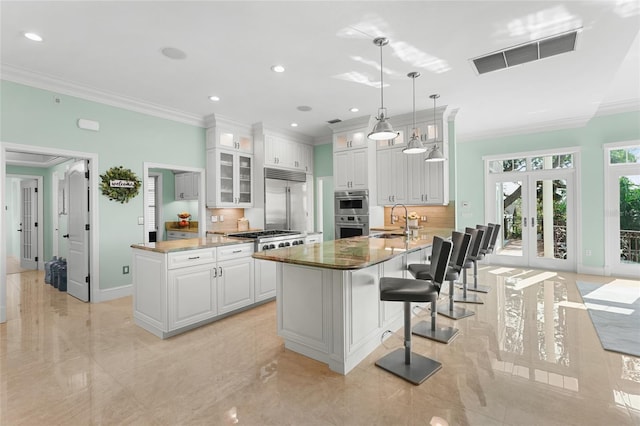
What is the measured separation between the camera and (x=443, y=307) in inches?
155

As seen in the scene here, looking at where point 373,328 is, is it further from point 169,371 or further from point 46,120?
point 46,120

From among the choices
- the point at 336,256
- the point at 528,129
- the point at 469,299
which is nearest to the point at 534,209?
the point at 528,129

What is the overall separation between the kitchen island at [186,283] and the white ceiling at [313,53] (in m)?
2.10

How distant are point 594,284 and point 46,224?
1057 cm

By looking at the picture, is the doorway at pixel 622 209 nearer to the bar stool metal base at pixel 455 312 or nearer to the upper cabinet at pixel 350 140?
the bar stool metal base at pixel 455 312

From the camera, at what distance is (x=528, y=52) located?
3324 mm

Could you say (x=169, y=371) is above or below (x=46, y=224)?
below

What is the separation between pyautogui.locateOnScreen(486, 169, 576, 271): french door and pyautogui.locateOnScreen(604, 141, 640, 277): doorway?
53cm

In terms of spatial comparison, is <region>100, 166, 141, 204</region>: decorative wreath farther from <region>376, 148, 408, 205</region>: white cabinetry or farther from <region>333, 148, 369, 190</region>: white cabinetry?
<region>376, 148, 408, 205</region>: white cabinetry

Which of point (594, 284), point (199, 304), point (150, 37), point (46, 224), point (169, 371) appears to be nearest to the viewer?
point (169, 371)

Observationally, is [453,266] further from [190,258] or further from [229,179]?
[229,179]

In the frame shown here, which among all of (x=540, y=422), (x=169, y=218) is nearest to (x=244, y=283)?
(x=540, y=422)

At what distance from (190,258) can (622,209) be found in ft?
24.0

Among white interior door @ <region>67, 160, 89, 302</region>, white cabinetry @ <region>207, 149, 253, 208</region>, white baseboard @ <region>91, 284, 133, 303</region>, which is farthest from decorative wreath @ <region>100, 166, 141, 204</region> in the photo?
white baseboard @ <region>91, 284, 133, 303</region>
